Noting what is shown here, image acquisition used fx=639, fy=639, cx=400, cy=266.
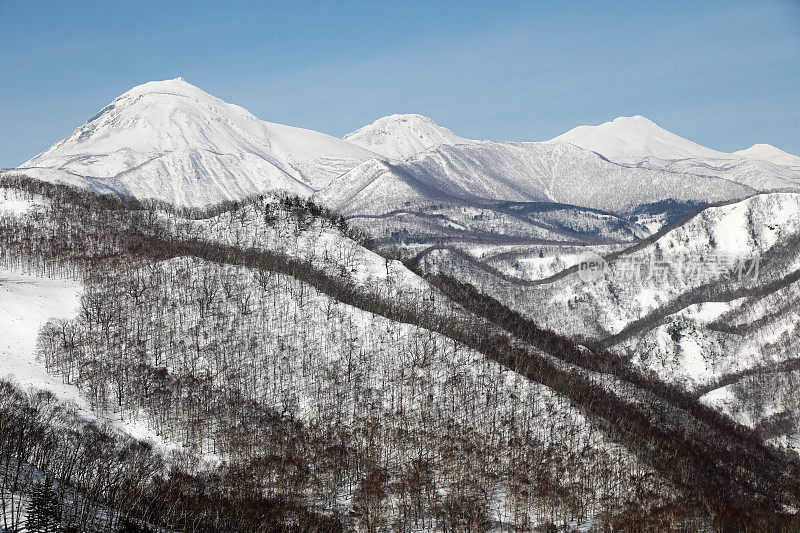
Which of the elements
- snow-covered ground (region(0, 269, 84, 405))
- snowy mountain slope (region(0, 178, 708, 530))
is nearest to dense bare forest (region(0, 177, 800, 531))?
snowy mountain slope (region(0, 178, 708, 530))

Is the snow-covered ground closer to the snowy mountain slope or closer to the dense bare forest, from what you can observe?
the snowy mountain slope

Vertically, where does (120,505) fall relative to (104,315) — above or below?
below

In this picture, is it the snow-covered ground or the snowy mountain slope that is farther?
the snow-covered ground

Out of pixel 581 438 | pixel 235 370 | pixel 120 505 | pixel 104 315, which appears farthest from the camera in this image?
pixel 104 315

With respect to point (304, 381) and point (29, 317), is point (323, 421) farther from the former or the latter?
point (29, 317)

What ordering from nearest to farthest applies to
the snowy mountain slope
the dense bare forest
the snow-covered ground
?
the dense bare forest, the snowy mountain slope, the snow-covered ground

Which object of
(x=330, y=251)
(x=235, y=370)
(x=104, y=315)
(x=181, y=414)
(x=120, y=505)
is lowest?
(x=120, y=505)

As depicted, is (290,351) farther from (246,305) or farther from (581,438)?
(581,438)

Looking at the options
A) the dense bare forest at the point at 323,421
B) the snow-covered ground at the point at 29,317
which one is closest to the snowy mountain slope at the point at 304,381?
the dense bare forest at the point at 323,421

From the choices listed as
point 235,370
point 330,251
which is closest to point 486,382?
point 235,370
